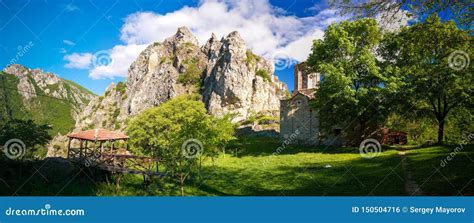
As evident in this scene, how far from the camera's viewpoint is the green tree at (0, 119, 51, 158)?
10.0 m

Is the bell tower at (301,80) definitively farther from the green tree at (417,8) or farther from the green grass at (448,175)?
the green tree at (417,8)

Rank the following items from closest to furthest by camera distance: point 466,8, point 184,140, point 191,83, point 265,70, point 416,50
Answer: point 466,8
point 416,50
point 184,140
point 265,70
point 191,83

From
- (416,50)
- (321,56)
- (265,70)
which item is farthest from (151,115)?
(265,70)

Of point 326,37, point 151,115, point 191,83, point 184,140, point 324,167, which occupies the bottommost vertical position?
point 324,167

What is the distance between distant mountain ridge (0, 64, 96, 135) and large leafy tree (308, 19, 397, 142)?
1989 centimetres

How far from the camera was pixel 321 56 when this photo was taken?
27812mm

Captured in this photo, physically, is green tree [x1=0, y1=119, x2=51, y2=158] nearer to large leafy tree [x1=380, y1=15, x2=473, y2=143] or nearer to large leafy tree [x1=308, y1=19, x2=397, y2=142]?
large leafy tree [x1=380, y1=15, x2=473, y2=143]

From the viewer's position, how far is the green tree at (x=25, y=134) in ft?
32.8

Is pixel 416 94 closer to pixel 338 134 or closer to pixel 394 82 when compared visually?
pixel 394 82

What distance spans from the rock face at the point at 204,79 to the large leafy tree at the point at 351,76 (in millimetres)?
39312

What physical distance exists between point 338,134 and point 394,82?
1002 cm

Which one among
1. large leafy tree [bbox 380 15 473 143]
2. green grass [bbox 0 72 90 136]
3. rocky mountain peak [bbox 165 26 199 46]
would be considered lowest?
green grass [bbox 0 72 90 136]

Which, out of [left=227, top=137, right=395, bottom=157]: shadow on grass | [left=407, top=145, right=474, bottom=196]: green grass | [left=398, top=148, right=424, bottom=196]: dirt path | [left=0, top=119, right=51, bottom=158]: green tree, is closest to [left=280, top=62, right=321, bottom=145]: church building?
[left=227, top=137, right=395, bottom=157]: shadow on grass
